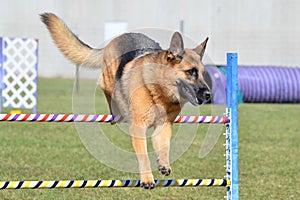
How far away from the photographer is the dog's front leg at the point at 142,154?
4715 mm

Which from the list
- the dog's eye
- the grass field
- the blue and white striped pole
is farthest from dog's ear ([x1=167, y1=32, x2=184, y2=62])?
the grass field

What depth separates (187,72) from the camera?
181 inches

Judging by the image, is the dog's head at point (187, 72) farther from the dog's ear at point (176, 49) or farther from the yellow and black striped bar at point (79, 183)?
the yellow and black striped bar at point (79, 183)

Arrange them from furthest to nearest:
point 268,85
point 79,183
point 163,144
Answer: point 268,85 → point 163,144 → point 79,183

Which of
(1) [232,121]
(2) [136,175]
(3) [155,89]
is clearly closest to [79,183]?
(3) [155,89]

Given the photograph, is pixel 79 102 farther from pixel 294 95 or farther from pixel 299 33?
pixel 299 33

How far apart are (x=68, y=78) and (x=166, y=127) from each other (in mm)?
30866

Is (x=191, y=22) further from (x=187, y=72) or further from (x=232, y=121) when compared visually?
(x=187, y=72)

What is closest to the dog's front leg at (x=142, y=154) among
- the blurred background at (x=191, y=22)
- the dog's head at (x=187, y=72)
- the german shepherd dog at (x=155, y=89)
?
the german shepherd dog at (x=155, y=89)

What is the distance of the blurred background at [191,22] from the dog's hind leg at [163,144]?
2545 cm

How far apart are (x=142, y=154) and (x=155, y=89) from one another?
48cm

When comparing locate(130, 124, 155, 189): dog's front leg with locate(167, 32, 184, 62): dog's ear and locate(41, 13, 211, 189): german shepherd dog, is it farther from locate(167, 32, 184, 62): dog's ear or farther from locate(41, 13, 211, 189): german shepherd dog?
locate(167, 32, 184, 62): dog's ear

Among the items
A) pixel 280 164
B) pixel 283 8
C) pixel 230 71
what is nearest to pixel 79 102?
pixel 230 71

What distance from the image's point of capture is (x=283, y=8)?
30.5 meters
